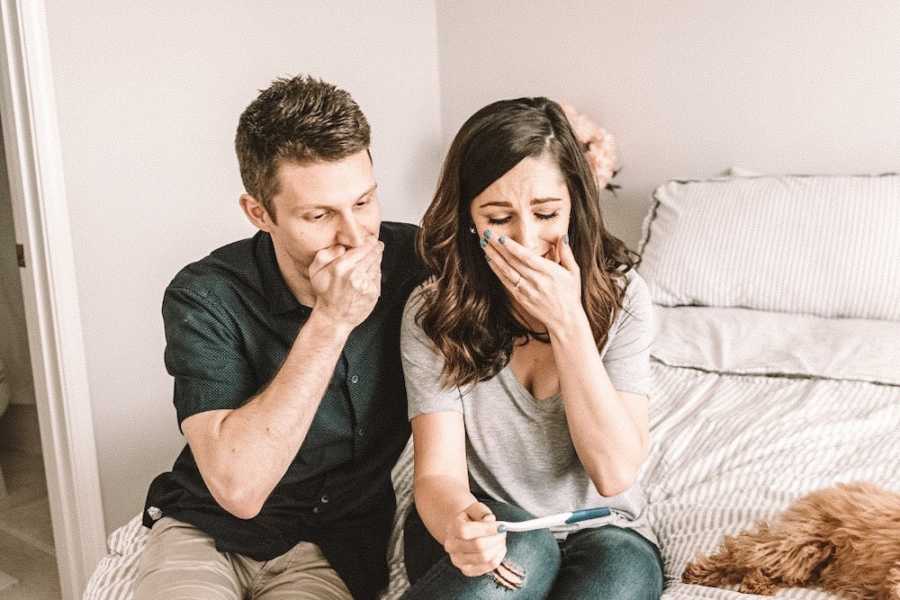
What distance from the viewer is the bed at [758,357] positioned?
133 centimetres

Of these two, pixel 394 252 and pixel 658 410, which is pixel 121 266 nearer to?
pixel 394 252

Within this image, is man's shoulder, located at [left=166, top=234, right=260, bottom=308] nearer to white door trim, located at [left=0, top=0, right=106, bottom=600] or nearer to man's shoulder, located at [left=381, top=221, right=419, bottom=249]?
man's shoulder, located at [left=381, top=221, right=419, bottom=249]

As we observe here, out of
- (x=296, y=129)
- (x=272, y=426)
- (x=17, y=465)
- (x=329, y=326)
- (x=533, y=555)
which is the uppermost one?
(x=296, y=129)

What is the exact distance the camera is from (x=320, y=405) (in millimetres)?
1296

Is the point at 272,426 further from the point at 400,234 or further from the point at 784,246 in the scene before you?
the point at 784,246

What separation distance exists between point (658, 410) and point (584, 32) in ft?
4.93

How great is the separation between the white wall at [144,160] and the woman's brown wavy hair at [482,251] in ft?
3.61

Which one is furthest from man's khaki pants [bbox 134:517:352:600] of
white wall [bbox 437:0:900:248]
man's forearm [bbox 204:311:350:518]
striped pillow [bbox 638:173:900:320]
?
white wall [bbox 437:0:900:248]

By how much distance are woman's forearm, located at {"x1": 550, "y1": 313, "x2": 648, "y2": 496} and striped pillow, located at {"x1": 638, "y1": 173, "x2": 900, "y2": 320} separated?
3.59 feet

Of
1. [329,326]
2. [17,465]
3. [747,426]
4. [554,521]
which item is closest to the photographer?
[554,521]

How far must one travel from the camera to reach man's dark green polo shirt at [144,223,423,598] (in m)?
1.25

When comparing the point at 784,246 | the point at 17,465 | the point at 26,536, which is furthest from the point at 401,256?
the point at 17,465

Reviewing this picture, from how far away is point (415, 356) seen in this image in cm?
123

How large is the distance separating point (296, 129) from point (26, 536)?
6.25 ft
